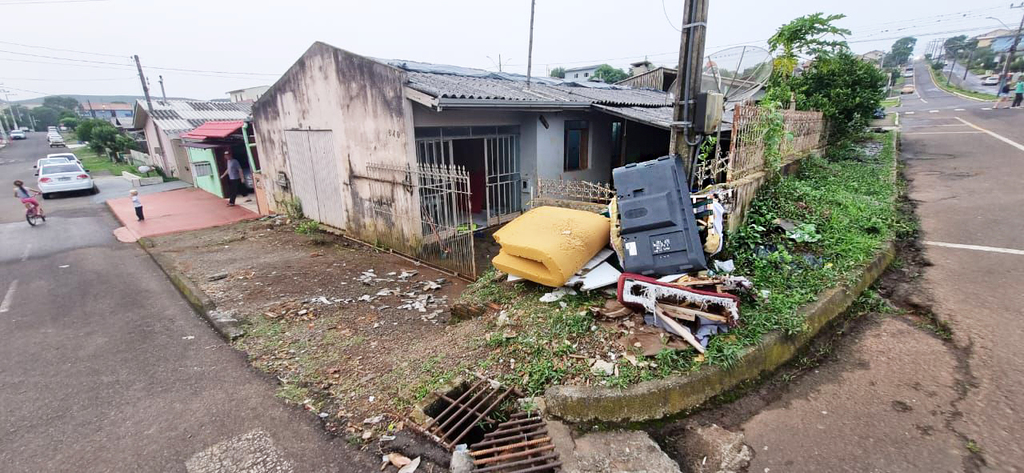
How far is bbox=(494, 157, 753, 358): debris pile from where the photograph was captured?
11.0ft

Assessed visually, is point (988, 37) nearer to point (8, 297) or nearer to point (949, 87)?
point (949, 87)

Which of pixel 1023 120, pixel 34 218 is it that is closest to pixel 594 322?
pixel 34 218

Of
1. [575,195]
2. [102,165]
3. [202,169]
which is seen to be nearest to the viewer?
[575,195]

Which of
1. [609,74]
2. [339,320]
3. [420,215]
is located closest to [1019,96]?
[609,74]

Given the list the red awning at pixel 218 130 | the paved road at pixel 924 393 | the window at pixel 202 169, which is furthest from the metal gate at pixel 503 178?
the window at pixel 202 169

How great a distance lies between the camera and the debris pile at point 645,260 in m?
3.34

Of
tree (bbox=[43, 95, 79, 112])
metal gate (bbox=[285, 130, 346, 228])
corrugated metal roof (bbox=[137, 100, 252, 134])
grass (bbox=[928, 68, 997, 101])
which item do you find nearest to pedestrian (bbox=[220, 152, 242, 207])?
metal gate (bbox=[285, 130, 346, 228])

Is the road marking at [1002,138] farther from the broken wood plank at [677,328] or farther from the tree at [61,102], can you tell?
the tree at [61,102]

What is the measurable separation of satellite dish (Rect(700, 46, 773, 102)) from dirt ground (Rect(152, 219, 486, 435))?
19.9ft

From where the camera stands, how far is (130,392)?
391 centimetres

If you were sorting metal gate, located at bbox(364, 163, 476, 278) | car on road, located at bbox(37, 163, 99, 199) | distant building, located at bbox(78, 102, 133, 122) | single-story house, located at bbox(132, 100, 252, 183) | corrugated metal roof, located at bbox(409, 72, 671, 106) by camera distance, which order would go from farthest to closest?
distant building, located at bbox(78, 102, 133, 122) < single-story house, located at bbox(132, 100, 252, 183) < car on road, located at bbox(37, 163, 99, 199) < corrugated metal roof, located at bbox(409, 72, 671, 106) < metal gate, located at bbox(364, 163, 476, 278)

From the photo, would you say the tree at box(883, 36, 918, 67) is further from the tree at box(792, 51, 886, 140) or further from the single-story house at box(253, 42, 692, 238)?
the single-story house at box(253, 42, 692, 238)

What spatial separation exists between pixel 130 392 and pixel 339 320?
1996 millimetres

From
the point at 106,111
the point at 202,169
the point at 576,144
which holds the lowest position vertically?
the point at 202,169
